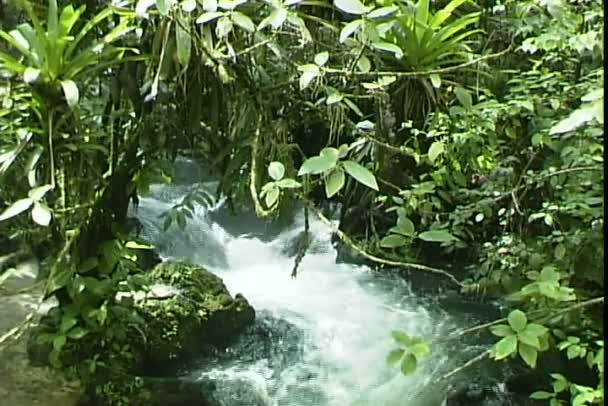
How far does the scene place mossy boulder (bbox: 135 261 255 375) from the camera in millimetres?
3068

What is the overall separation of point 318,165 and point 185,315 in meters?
2.00

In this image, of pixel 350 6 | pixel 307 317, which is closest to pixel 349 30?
pixel 350 6

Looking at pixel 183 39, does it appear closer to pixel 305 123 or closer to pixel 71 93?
pixel 71 93

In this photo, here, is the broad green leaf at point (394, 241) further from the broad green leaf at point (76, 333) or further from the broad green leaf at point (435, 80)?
the broad green leaf at point (76, 333)

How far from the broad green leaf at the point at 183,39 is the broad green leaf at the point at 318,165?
0.49 m

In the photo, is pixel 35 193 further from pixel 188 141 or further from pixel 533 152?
pixel 533 152

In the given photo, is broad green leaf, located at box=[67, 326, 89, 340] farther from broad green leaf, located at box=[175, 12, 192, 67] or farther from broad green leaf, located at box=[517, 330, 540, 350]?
broad green leaf, located at box=[517, 330, 540, 350]

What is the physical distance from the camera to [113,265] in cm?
227

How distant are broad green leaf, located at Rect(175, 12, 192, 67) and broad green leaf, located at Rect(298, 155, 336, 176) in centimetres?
49

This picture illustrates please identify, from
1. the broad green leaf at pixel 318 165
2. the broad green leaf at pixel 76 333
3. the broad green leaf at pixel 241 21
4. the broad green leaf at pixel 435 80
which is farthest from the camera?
the broad green leaf at pixel 76 333

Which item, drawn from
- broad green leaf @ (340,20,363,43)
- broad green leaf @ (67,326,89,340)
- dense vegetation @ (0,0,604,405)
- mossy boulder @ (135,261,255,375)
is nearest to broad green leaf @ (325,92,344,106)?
dense vegetation @ (0,0,604,405)

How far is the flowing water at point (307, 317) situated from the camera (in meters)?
3.11

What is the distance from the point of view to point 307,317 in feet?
12.8

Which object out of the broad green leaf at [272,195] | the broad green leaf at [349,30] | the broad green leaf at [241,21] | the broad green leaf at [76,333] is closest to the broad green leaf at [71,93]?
the broad green leaf at [241,21]
